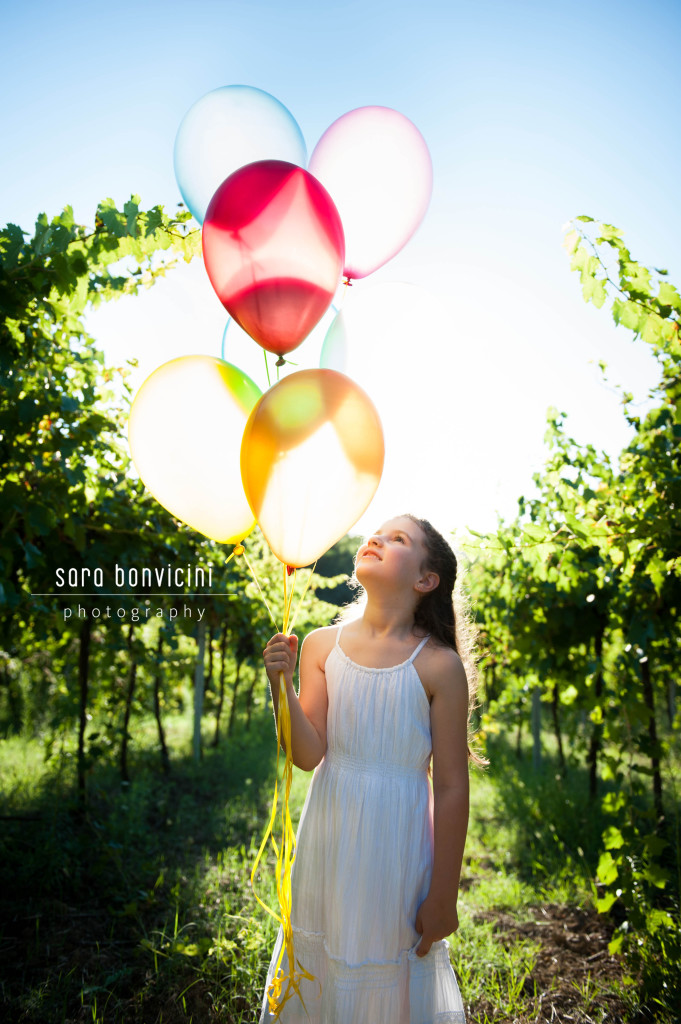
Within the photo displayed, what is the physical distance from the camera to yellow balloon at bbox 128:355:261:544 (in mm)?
1508

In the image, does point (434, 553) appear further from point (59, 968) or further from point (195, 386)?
point (59, 968)

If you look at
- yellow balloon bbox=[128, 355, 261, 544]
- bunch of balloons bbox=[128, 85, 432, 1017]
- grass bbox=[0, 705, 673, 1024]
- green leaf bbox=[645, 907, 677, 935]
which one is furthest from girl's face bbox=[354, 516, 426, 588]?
green leaf bbox=[645, 907, 677, 935]

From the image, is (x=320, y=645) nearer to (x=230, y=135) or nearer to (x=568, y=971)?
(x=230, y=135)

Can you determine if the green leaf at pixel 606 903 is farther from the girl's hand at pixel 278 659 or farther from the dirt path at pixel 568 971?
the girl's hand at pixel 278 659

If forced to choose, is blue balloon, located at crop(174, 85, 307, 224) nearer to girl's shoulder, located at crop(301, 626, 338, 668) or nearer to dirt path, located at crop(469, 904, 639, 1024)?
girl's shoulder, located at crop(301, 626, 338, 668)

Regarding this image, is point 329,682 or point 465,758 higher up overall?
point 329,682

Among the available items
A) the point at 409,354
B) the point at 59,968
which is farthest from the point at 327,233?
the point at 59,968

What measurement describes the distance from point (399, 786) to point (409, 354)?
42.8 inches

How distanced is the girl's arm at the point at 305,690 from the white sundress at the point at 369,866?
5cm

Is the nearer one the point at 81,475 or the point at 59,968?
the point at 59,968

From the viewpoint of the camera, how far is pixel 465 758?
4.59 ft

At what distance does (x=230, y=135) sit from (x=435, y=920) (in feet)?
6.47

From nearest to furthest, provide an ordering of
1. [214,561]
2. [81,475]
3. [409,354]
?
[409,354], [81,475], [214,561]

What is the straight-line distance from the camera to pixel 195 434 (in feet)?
4.97
